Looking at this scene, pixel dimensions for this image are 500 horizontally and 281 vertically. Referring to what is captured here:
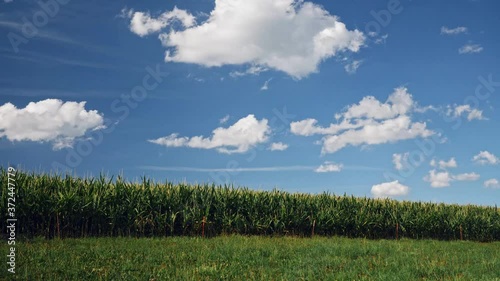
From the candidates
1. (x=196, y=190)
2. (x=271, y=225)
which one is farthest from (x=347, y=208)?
(x=196, y=190)

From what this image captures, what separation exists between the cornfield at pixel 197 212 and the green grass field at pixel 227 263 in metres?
3.25

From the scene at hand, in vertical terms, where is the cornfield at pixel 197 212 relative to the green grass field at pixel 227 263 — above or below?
above

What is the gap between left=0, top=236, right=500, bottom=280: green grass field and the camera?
14750 mm

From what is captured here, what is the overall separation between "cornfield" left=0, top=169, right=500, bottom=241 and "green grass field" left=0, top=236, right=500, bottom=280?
10.7 ft

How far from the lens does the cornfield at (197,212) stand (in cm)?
2483

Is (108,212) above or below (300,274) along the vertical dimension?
above

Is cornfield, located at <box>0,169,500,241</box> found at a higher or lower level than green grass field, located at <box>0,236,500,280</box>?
higher

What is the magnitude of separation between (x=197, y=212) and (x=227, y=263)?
1194 centimetres

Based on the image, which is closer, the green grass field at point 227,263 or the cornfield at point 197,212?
the green grass field at point 227,263

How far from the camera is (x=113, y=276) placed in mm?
14508

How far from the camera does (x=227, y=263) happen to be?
1694 cm

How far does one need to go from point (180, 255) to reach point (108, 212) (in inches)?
369

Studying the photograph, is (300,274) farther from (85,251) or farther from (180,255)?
(85,251)

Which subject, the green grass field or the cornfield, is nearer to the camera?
the green grass field
